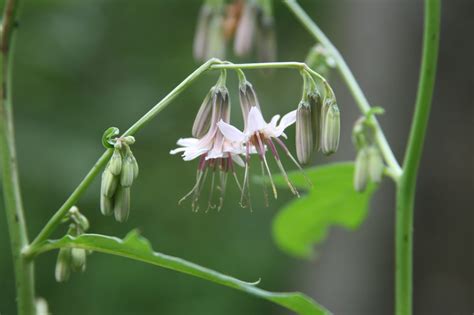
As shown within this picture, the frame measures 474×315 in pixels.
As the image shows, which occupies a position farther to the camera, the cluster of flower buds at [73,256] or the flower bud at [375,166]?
the flower bud at [375,166]

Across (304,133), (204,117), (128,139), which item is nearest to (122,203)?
(128,139)

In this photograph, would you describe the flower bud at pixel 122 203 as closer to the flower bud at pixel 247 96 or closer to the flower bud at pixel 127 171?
the flower bud at pixel 127 171

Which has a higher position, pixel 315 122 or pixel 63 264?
pixel 315 122

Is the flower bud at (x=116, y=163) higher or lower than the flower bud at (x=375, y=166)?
higher

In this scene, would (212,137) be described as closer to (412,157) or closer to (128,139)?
(128,139)

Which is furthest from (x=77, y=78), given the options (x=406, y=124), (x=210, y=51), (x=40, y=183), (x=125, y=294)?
(x=210, y=51)

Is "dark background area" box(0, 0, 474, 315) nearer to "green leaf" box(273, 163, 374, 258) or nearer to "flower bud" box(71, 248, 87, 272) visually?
"green leaf" box(273, 163, 374, 258)

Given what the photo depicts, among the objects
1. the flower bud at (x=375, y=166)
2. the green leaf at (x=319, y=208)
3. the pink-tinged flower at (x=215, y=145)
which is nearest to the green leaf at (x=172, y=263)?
the pink-tinged flower at (x=215, y=145)
